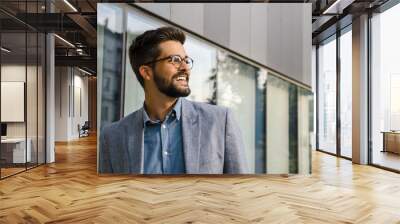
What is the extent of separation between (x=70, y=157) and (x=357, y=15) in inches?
305

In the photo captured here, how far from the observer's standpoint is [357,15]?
335 inches

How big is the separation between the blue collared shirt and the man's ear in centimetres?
56

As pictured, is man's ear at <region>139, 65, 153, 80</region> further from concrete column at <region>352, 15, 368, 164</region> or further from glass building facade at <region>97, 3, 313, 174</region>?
concrete column at <region>352, 15, 368, 164</region>

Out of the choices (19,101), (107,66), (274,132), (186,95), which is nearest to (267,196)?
(274,132)

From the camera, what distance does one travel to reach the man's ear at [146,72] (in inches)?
246

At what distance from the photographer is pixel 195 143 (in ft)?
20.5

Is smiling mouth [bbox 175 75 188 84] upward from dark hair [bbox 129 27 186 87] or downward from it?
downward

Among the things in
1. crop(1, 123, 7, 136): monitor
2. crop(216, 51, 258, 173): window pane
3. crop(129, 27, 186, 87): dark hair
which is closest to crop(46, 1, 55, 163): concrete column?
crop(1, 123, 7, 136): monitor

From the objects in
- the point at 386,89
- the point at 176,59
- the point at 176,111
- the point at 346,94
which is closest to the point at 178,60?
the point at 176,59

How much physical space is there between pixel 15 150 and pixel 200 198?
4.21 metres

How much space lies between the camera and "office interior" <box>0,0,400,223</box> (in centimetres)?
486

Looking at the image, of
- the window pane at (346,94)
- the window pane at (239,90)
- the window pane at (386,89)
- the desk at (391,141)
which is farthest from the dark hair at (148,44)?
the window pane at (346,94)

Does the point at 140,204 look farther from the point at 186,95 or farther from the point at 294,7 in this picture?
the point at 294,7

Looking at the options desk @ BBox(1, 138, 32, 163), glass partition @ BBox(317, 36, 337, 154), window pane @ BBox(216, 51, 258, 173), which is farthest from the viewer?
glass partition @ BBox(317, 36, 337, 154)
